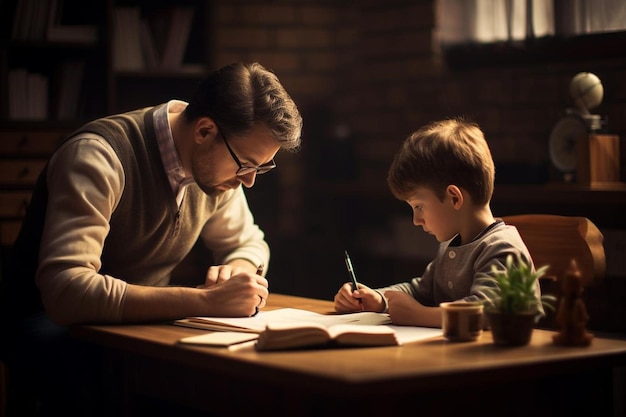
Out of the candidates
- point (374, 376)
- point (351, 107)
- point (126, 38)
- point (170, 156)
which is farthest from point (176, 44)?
point (374, 376)

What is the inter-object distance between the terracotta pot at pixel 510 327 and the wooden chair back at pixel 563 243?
1.62ft

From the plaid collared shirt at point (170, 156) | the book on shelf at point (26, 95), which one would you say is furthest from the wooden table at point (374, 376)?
the book on shelf at point (26, 95)

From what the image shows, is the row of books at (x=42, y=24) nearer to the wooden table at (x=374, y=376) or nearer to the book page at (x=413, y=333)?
the wooden table at (x=374, y=376)

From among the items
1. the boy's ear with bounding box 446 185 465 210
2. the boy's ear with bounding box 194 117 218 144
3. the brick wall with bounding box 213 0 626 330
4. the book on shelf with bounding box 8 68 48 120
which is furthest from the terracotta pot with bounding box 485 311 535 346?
the book on shelf with bounding box 8 68 48 120

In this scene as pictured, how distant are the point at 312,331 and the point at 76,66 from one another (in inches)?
105

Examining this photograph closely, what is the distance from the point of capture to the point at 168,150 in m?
2.37

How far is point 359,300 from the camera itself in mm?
2205

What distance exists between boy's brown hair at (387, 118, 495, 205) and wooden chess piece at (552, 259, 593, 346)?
364 millimetres

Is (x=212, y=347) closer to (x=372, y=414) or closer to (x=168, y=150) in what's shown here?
(x=372, y=414)

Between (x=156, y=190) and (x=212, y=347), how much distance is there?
0.75 metres

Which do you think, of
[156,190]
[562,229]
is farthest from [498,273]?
[156,190]

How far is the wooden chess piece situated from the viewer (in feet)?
5.65

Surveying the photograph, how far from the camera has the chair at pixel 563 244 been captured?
2.16 m

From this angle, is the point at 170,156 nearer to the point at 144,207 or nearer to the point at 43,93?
the point at 144,207
